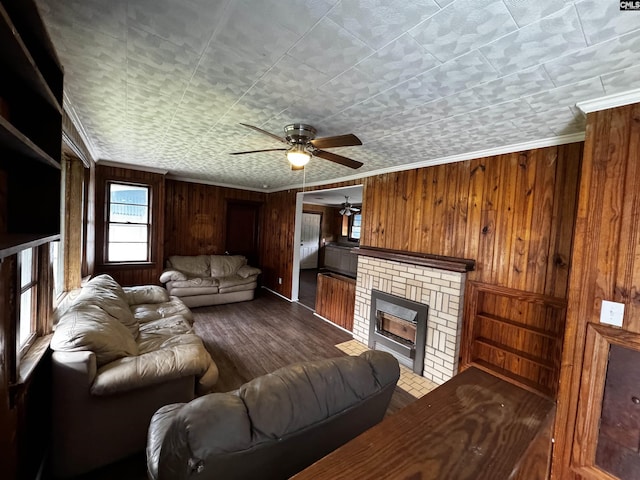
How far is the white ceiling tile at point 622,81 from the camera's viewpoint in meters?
1.30

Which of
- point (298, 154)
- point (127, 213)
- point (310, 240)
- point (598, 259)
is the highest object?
point (298, 154)

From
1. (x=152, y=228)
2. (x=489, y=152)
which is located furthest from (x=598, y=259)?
(x=152, y=228)

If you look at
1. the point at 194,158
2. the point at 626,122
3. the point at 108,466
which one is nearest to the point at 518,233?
the point at 626,122

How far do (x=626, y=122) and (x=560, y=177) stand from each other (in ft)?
2.64

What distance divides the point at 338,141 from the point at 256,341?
9.42ft

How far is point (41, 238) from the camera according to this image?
103 cm

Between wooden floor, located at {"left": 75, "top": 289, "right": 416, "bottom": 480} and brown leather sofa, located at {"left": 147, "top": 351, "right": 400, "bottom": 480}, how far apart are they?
4.49ft

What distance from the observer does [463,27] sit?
42.1 inches

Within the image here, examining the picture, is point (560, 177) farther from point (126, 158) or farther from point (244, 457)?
point (126, 158)

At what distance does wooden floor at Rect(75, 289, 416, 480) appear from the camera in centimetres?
253

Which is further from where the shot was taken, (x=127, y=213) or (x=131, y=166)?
(x=127, y=213)

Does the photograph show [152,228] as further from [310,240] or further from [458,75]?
[310,240]

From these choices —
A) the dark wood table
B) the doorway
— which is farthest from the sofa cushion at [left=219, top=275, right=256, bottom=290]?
the dark wood table

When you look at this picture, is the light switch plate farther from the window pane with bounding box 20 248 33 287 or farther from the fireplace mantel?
the window pane with bounding box 20 248 33 287
